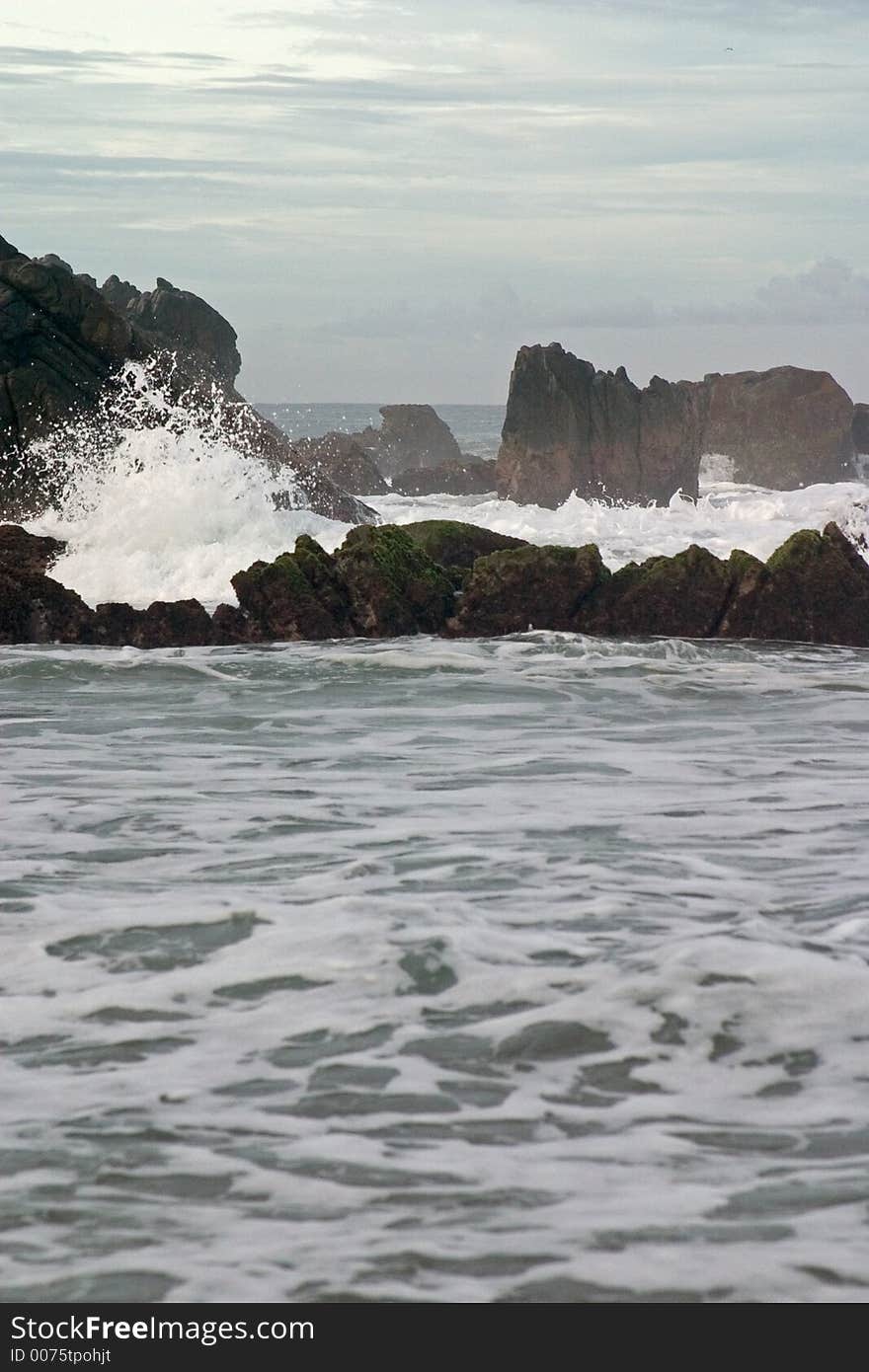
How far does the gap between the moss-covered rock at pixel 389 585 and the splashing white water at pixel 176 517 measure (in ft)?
9.04

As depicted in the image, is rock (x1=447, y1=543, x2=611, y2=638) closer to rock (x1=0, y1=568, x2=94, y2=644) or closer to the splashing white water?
the splashing white water

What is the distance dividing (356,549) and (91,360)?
8.48 meters

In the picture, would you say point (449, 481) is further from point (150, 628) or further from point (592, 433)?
point (150, 628)

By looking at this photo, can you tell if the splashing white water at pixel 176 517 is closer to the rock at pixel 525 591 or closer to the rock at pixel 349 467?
the rock at pixel 525 591

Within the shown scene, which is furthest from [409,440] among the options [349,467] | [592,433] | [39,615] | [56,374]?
[39,615]

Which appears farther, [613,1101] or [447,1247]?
[613,1101]

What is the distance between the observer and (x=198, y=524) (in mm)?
21312

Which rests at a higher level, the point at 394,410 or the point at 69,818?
the point at 394,410

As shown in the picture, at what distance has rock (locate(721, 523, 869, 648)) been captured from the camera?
679 inches

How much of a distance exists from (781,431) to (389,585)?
55.2 m

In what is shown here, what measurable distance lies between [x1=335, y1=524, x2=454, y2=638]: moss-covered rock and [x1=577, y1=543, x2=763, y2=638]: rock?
1.50 meters

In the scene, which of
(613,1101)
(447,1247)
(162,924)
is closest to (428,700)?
(162,924)

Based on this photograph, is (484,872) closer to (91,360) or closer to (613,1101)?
(613,1101)
